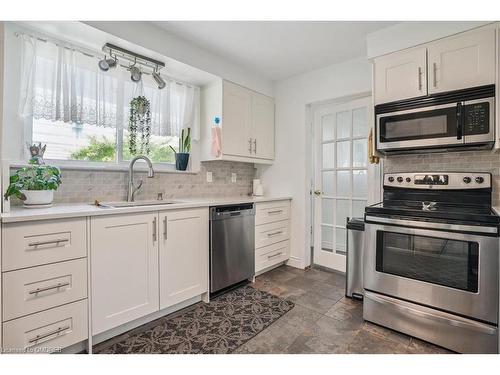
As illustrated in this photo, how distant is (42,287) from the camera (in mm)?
1428

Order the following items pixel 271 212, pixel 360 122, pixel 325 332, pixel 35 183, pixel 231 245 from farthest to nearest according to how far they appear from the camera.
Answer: pixel 271 212 → pixel 360 122 → pixel 231 245 → pixel 325 332 → pixel 35 183

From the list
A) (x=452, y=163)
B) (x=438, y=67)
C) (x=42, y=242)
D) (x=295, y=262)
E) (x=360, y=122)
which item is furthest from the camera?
(x=295, y=262)

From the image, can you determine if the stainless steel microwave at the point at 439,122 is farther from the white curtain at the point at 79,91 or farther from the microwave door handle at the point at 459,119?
the white curtain at the point at 79,91

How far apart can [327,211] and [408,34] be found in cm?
190

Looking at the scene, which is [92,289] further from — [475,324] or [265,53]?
[265,53]

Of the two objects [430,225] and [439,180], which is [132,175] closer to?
[430,225]

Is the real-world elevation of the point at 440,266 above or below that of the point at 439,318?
above

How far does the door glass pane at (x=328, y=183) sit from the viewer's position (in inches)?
123

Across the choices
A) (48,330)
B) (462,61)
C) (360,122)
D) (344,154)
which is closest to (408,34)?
(462,61)

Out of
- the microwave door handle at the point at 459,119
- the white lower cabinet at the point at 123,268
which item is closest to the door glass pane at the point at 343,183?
the microwave door handle at the point at 459,119

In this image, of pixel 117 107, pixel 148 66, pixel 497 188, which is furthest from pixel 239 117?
pixel 497 188

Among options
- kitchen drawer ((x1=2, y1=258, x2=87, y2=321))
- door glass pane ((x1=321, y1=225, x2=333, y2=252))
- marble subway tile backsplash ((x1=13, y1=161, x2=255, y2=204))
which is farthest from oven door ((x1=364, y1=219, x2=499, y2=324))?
kitchen drawer ((x1=2, y1=258, x2=87, y2=321))

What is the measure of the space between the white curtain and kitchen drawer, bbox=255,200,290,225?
1.28 m

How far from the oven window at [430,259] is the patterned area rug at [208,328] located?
91cm
